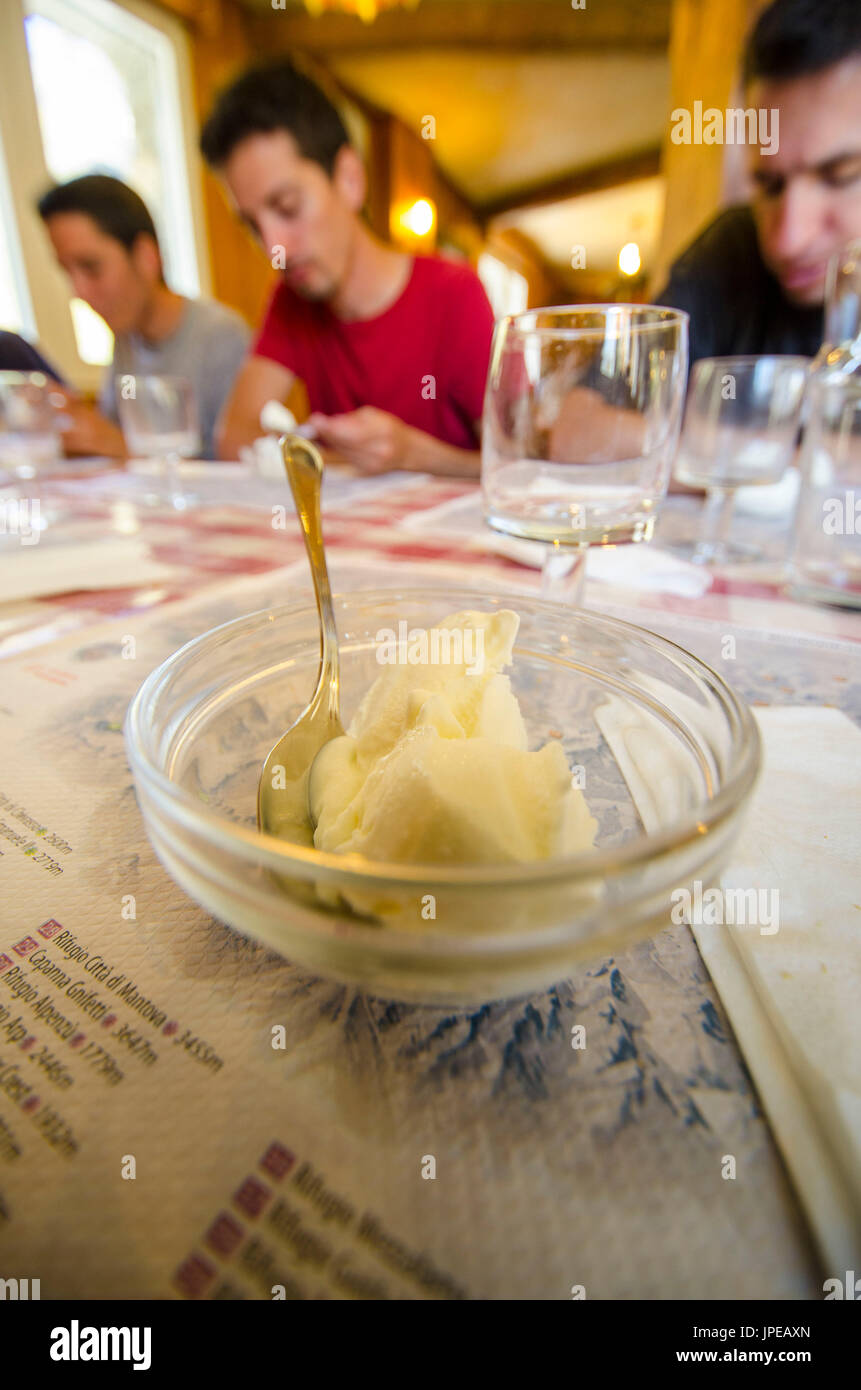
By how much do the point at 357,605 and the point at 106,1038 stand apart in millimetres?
272

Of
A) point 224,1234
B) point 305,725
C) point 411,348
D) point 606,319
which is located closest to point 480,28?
point 411,348

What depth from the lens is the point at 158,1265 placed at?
17 centimetres

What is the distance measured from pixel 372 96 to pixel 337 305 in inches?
128

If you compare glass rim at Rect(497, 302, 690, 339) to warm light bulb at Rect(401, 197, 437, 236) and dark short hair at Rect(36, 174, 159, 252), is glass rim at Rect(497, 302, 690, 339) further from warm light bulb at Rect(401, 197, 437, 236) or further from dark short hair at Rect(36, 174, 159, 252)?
warm light bulb at Rect(401, 197, 437, 236)

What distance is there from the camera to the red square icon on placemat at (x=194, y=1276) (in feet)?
0.54

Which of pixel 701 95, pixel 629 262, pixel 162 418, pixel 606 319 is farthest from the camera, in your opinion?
pixel 629 262

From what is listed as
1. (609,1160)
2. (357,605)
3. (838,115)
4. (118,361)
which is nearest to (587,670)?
(357,605)

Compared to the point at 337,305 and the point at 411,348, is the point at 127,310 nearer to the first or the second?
the point at 337,305

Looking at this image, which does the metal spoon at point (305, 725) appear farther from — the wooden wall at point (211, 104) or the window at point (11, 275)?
the wooden wall at point (211, 104)

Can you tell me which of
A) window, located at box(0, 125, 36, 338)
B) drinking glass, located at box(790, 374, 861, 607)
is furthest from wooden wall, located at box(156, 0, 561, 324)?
drinking glass, located at box(790, 374, 861, 607)

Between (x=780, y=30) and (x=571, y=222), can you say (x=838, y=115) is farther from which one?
(x=571, y=222)

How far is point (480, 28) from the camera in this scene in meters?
3.08

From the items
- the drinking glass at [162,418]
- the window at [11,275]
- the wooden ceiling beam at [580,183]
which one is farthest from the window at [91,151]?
the wooden ceiling beam at [580,183]

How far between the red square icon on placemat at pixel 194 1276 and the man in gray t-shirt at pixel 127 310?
1772 mm
